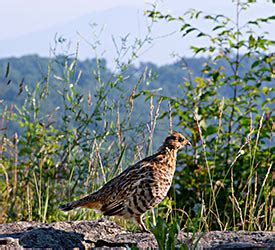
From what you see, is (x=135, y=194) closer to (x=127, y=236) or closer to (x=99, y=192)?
(x=99, y=192)

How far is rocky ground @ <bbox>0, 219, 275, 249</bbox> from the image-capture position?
14.8ft

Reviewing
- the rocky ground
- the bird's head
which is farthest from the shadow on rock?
the bird's head

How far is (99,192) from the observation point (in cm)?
602

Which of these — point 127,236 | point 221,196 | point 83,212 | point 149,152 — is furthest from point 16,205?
point 127,236

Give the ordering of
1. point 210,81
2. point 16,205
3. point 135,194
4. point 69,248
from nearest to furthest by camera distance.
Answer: point 69,248 < point 135,194 < point 16,205 < point 210,81

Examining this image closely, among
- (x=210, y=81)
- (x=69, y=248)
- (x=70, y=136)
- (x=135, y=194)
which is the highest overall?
(x=210, y=81)

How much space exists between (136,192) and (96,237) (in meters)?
1.14

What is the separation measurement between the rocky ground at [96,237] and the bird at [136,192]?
872 millimetres

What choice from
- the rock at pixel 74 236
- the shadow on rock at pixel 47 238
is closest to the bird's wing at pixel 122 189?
the rock at pixel 74 236

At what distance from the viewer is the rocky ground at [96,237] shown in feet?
14.8

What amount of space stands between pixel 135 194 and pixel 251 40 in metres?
2.25

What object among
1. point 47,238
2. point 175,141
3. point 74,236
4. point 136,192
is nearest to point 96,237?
point 74,236

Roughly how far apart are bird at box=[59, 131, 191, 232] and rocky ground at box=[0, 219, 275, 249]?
2.86 feet

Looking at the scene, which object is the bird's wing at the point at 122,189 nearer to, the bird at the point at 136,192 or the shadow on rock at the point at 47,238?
the bird at the point at 136,192
